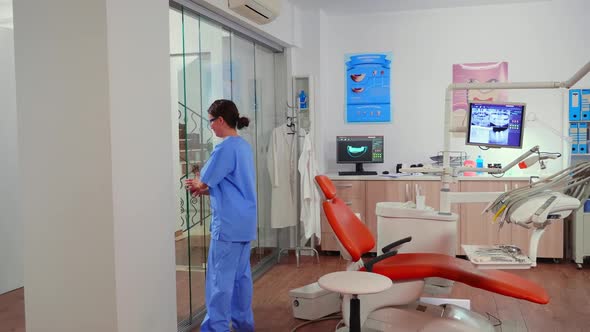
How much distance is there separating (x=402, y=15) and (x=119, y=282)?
4.81 m

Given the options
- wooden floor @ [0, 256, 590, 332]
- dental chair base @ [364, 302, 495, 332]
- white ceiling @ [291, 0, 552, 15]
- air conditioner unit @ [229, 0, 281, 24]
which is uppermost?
white ceiling @ [291, 0, 552, 15]

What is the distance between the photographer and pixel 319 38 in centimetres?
615

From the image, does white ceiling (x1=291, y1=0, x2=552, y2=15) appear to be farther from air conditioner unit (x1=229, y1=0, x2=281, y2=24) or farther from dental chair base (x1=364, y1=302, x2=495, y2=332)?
dental chair base (x1=364, y1=302, x2=495, y2=332)

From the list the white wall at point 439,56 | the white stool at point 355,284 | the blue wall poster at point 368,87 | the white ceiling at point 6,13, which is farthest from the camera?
the blue wall poster at point 368,87

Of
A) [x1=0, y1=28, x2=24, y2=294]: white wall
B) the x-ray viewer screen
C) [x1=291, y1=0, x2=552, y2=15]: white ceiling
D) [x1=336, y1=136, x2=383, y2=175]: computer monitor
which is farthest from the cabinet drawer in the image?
[x1=0, y1=28, x2=24, y2=294]: white wall

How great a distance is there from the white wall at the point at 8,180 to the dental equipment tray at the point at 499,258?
12.5ft

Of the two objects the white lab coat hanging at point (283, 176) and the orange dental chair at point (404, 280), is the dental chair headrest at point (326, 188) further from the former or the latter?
the white lab coat hanging at point (283, 176)

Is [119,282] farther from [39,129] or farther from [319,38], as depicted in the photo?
[319,38]

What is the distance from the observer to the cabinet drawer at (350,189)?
233 inches

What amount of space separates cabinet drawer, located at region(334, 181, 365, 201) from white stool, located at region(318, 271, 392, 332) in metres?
3.28

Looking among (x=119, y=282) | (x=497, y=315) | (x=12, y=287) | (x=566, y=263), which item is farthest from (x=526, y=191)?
(x=12, y=287)

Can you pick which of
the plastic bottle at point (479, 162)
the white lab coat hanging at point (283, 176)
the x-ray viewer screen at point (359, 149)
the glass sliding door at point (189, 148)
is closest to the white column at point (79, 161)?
the glass sliding door at point (189, 148)

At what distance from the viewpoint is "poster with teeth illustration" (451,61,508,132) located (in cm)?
607

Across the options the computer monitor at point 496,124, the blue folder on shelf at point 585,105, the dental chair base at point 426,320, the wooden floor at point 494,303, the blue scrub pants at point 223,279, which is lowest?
the wooden floor at point 494,303
